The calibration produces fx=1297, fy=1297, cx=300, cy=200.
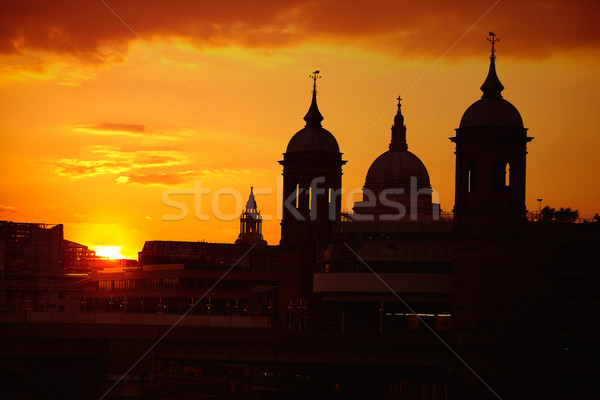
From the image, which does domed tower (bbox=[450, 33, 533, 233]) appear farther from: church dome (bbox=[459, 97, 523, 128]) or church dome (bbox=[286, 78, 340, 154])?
church dome (bbox=[286, 78, 340, 154])

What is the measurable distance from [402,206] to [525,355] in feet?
191

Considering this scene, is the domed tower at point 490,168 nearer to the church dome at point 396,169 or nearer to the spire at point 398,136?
the church dome at point 396,169

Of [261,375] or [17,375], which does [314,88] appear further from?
[17,375]

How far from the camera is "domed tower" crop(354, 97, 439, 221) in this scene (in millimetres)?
178375

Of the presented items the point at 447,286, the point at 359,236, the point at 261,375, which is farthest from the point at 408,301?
the point at 261,375

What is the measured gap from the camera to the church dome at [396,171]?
611ft

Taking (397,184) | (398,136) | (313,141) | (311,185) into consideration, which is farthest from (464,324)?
(398,136)

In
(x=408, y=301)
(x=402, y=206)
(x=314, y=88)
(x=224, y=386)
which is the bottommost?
(x=224, y=386)

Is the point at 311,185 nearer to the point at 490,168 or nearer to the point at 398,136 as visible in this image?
the point at 398,136

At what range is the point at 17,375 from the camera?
176m

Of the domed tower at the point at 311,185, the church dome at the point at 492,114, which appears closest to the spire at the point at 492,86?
the church dome at the point at 492,114

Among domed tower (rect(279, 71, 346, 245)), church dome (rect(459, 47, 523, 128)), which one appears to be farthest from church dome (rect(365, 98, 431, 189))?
church dome (rect(459, 47, 523, 128))

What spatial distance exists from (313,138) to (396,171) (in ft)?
85.9

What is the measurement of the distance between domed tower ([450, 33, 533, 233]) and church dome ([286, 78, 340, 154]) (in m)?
38.1
